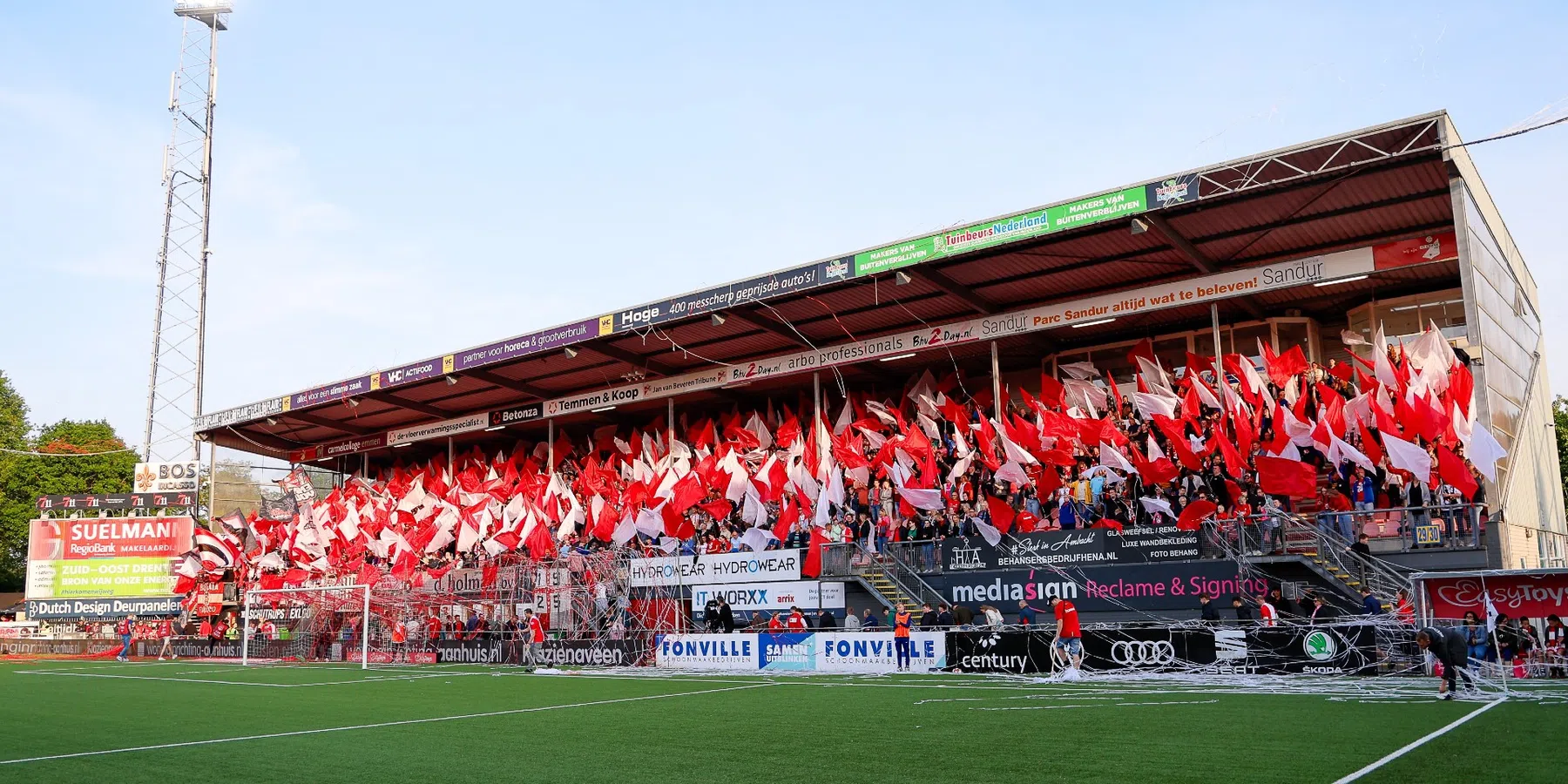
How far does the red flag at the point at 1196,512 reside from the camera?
84.7ft

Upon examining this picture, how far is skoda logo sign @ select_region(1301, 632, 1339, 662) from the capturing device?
64.3ft

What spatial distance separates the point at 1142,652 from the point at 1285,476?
5.93 metres

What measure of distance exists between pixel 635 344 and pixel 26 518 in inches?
1945

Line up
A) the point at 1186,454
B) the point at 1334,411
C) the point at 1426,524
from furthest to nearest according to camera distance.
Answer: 1. the point at 1186,454
2. the point at 1334,411
3. the point at 1426,524

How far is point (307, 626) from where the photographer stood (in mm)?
37938

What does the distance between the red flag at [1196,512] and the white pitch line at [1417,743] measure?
38.9 feet

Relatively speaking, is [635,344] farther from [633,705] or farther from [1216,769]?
[1216,769]

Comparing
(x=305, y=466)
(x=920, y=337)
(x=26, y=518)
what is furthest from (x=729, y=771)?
(x=26, y=518)

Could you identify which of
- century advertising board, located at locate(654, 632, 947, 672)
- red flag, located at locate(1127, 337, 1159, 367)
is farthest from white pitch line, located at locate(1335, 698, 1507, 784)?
red flag, located at locate(1127, 337, 1159, 367)

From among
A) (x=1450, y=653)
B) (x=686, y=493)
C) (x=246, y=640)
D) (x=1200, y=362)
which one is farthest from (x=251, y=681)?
(x=1200, y=362)

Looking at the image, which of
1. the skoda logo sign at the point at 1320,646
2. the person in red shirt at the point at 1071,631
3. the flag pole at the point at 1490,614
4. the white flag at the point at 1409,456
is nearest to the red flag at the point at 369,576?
the person in red shirt at the point at 1071,631

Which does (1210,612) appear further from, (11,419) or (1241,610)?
(11,419)

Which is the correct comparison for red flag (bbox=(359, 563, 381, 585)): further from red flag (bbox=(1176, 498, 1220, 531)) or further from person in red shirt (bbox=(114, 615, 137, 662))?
red flag (bbox=(1176, 498, 1220, 531))

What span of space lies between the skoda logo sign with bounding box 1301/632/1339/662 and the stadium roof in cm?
1008
